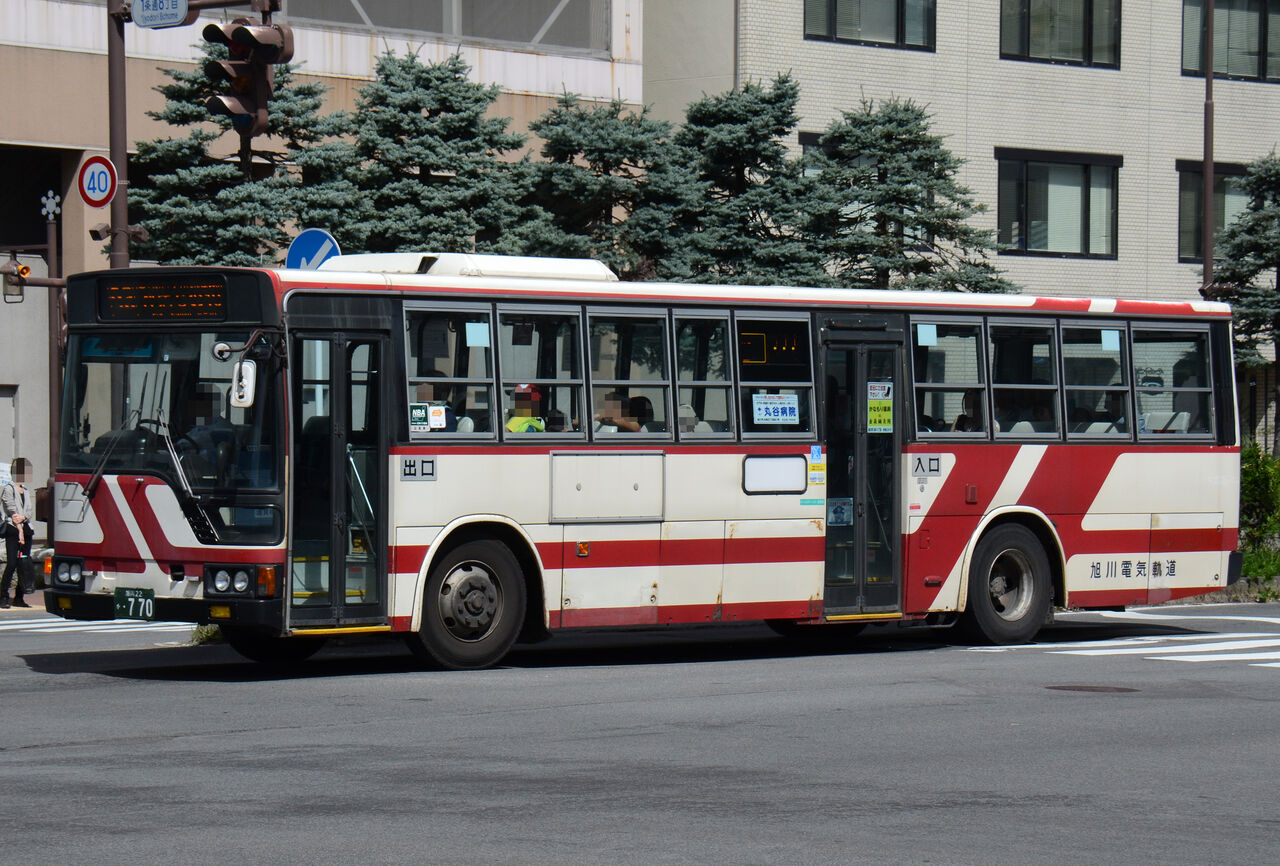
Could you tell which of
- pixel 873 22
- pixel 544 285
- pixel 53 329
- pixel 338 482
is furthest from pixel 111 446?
pixel 873 22

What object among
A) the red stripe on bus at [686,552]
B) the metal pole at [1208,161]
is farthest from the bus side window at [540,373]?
the metal pole at [1208,161]

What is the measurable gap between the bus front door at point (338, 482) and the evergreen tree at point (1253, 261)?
2519 centimetres

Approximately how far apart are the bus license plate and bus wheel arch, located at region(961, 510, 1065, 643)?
727 centimetres

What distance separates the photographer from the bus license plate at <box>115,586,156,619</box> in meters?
13.2

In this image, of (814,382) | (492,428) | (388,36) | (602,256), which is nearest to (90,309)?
(492,428)

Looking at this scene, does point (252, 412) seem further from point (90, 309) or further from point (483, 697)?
point (483, 697)

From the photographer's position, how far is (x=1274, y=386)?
39.3 meters

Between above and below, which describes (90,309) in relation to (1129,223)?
below

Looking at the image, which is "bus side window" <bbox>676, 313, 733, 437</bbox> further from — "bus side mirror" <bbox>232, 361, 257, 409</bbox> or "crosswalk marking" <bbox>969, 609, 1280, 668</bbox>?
"bus side mirror" <bbox>232, 361, 257, 409</bbox>

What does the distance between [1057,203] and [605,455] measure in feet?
78.2

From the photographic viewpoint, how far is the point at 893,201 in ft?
97.3

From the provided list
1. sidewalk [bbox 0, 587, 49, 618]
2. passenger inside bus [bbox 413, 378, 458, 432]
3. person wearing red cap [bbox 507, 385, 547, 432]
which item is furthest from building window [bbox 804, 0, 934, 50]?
passenger inside bus [bbox 413, 378, 458, 432]

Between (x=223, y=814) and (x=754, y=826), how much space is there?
7.60 feet

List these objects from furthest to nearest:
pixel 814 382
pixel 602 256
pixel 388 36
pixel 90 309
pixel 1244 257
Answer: pixel 1244 257, pixel 388 36, pixel 602 256, pixel 814 382, pixel 90 309
